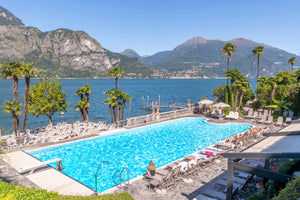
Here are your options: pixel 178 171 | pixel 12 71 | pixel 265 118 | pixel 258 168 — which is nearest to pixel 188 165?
pixel 178 171

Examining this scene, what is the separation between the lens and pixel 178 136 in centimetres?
1970

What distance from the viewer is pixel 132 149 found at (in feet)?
52.6

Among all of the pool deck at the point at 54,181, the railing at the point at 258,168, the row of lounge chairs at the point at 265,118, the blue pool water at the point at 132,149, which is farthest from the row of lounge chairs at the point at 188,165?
the row of lounge chairs at the point at 265,118

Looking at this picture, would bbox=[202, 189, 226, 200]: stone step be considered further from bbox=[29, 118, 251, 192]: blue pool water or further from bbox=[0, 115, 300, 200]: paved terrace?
bbox=[29, 118, 251, 192]: blue pool water

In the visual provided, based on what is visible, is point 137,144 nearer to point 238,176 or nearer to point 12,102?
point 238,176

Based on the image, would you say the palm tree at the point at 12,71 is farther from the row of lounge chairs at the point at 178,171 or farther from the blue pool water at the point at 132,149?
the row of lounge chairs at the point at 178,171

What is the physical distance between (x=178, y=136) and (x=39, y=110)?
14.5 metres

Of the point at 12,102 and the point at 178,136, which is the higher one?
the point at 12,102

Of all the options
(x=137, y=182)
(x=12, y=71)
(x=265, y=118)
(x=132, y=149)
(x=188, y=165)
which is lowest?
(x=132, y=149)

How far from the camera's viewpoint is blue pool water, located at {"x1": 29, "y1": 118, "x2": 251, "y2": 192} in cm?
1225

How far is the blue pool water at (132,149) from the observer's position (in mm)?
12251

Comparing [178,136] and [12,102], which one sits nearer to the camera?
[12,102]

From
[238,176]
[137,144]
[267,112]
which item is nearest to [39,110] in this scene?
[137,144]

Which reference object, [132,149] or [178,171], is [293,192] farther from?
[132,149]
